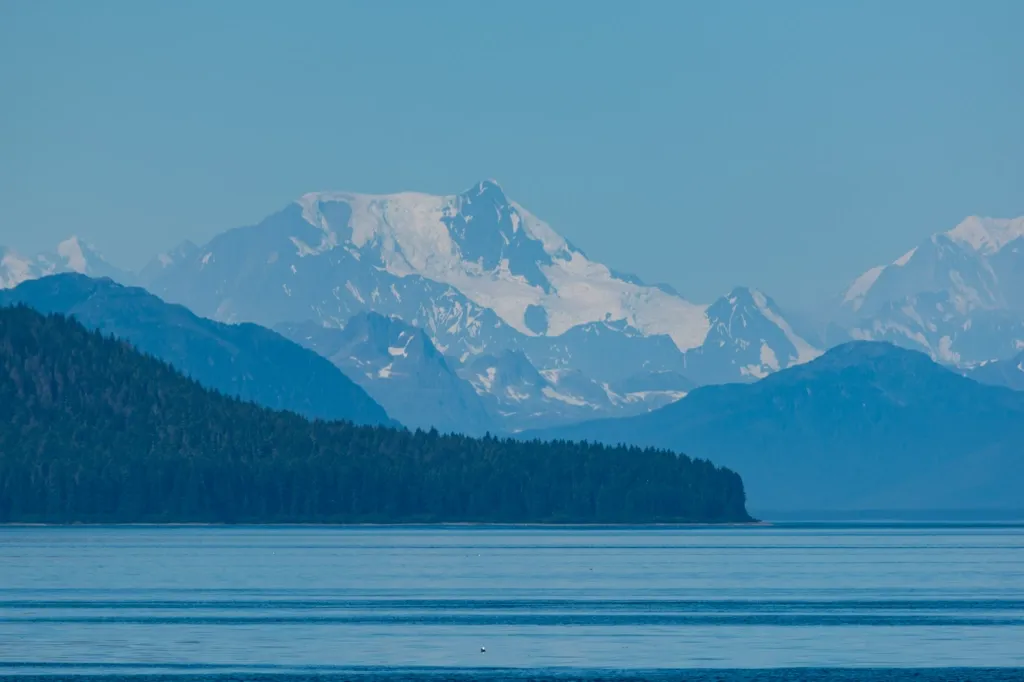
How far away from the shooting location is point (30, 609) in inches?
6088

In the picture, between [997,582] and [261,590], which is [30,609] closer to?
[261,590]

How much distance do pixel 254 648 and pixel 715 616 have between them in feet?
131

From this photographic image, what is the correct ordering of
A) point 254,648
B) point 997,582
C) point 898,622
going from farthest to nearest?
point 997,582 < point 898,622 < point 254,648

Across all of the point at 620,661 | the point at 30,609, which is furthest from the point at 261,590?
the point at 620,661

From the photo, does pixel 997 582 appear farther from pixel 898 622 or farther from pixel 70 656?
pixel 70 656

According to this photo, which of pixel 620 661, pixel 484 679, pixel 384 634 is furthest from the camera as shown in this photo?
pixel 384 634

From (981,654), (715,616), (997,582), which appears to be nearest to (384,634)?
(715,616)

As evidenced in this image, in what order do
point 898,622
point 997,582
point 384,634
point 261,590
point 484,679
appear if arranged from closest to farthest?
point 484,679 → point 384,634 → point 898,622 → point 261,590 → point 997,582

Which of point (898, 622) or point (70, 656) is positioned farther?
point (898, 622)

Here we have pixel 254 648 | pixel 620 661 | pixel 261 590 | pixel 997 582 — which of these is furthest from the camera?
pixel 997 582

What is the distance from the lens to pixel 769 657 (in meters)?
118

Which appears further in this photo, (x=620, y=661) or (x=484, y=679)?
(x=620, y=661)

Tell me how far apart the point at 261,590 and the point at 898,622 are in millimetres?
60910

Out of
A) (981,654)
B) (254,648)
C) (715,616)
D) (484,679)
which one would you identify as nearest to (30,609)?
(254,648)
